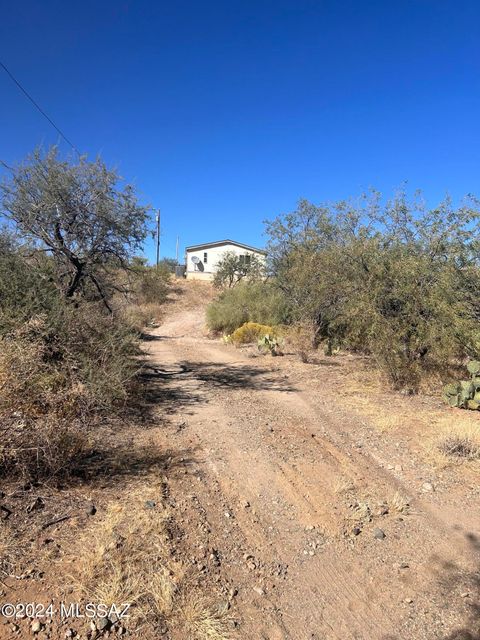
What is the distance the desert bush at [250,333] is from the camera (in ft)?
57.9

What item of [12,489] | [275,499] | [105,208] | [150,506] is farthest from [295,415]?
[105,208]

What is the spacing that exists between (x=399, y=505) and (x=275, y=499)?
126 cm

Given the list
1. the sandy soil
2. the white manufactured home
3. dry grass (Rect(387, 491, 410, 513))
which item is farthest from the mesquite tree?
the white manufactured home

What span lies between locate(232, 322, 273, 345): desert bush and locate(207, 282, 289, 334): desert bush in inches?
51.4

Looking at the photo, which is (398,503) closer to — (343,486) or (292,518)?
(343,486)

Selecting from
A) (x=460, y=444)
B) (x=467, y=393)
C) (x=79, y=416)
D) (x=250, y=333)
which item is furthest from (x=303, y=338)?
(x=79, y=416)

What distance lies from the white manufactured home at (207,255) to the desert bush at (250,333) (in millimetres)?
33785

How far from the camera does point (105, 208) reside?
29.0 ft

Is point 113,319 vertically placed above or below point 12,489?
above

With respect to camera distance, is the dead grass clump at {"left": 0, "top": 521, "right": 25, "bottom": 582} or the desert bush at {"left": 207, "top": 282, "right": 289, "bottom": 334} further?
the desert bush at {"left": 207, "top": 282, "right": 289, "bottom": 334}

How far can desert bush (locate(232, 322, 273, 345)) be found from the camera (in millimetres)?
17641

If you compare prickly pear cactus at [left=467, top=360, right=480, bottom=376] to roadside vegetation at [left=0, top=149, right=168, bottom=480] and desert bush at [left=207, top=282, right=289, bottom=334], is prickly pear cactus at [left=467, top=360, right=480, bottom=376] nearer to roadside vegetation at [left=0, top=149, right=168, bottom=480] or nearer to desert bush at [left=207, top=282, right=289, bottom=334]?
roadside vegetation at [left=0, top=149, right=168, bottom=480]

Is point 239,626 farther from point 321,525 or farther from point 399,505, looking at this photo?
point 399,505

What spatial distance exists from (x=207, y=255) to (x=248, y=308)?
33.6 metres
